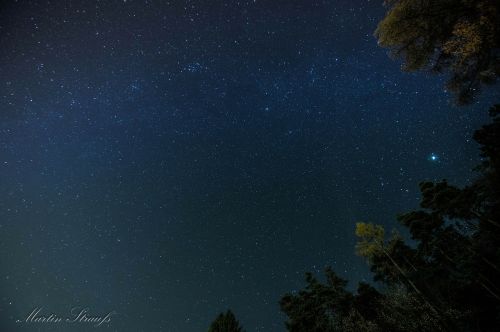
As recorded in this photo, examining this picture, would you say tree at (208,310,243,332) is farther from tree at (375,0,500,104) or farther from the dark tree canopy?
tree at (375,0,500,104)

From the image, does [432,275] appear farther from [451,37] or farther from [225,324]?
[451,37]

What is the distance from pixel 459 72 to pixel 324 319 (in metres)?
20.2

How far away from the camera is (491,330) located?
15367 mm

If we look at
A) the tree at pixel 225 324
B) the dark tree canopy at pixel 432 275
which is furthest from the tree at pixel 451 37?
the tree at pixel 225 324

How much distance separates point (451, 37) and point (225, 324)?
63.7 feet

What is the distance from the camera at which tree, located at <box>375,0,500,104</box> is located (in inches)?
251

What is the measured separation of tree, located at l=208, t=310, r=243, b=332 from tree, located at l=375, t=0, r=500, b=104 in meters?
17.9

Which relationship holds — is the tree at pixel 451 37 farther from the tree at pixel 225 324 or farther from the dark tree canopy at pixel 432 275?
the tree at pixel 225 324

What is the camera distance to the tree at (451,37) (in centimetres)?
637

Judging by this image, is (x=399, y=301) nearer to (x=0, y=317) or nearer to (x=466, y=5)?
(x=466, y=5)

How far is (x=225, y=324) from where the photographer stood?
59.0 ft

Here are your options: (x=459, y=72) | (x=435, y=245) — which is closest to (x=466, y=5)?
(x=459, y=72)

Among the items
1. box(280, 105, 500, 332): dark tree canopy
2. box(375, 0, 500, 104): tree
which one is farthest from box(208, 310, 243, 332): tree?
box(375, 0, 500, 104): tree

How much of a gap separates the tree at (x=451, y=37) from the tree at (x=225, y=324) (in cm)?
1795
